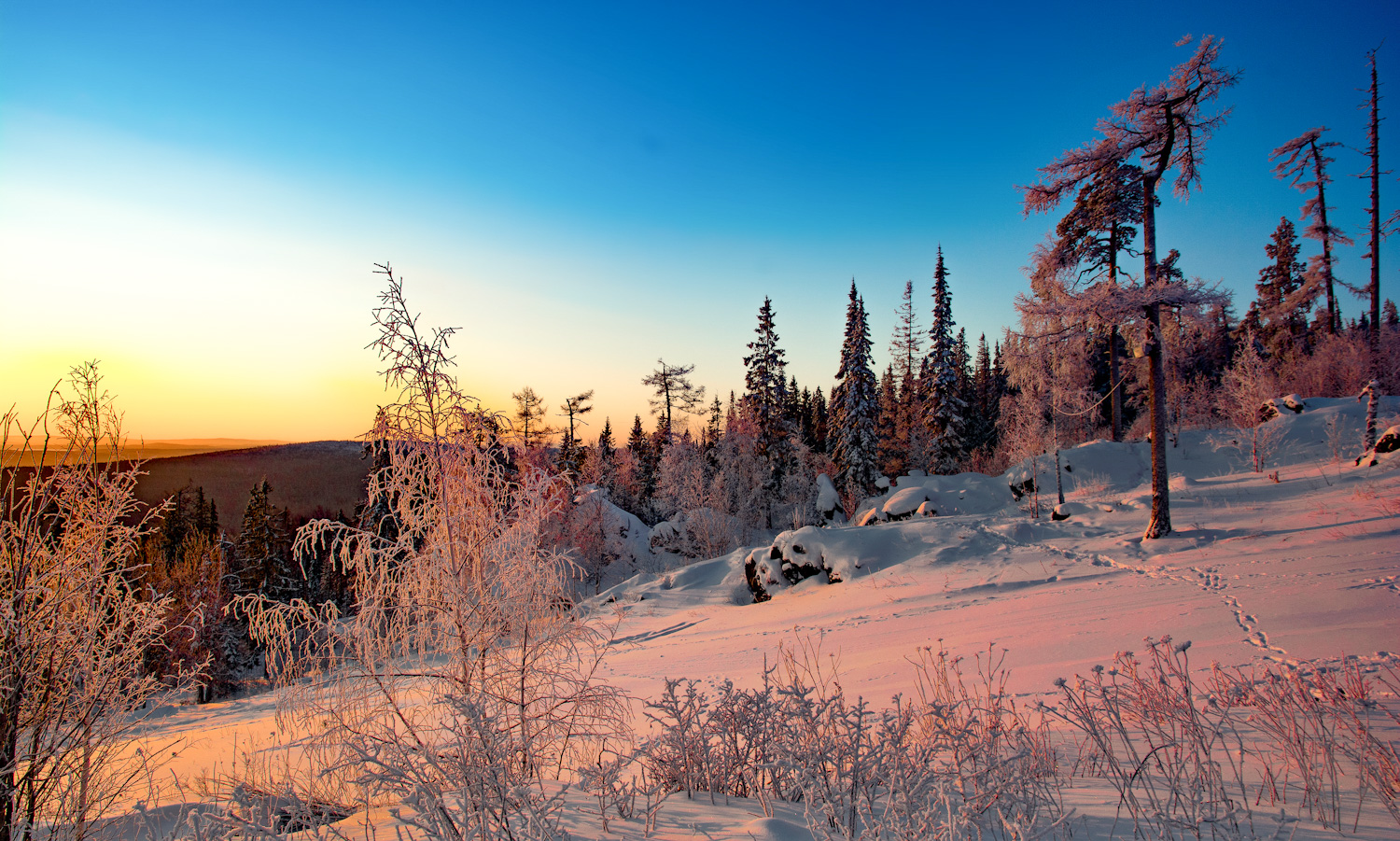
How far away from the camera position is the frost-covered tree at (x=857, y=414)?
2955 cm

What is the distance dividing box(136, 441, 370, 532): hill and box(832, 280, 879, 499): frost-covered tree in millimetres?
40239

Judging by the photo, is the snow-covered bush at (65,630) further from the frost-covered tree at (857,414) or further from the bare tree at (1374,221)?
the bare tree at (1374,221)

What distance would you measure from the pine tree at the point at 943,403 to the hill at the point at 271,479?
4455 cm

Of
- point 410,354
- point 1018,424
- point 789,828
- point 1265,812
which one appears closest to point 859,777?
point 789,828

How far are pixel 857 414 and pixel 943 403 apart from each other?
5.01 m

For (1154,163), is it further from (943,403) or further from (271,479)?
(271,479)

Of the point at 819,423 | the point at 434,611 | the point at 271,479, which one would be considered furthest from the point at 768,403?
the point at 271,479

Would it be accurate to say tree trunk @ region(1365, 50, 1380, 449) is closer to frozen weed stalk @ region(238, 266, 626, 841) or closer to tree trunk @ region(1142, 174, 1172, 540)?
tree trunk @ region(1142, 174, 1172, 540)

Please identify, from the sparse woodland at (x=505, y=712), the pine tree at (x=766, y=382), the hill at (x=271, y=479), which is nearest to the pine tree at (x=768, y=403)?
the pine tree at (x=766, y=382)

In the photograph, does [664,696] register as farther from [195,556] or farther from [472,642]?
[195,556]

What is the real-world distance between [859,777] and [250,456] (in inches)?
3387

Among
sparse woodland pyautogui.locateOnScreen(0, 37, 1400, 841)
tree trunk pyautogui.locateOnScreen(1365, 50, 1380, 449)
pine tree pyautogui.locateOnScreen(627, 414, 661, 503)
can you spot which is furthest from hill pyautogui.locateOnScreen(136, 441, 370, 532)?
tree trunk pyautogui.locateOnScreen(1365, 50, 1380, 449)

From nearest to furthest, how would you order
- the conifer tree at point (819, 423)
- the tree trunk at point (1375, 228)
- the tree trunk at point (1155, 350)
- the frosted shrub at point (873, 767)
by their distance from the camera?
the frosted shrub at point (873, 767), the tree trunk at point (1155, 350), the tree trunk at point (1375, 228), the conifer tree at point (819, 423)

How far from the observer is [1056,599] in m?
9.12
